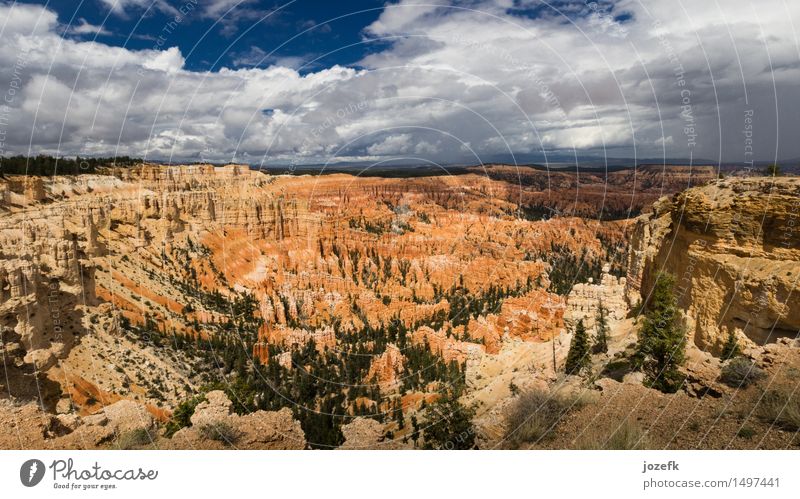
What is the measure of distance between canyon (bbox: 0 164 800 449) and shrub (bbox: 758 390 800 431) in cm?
23

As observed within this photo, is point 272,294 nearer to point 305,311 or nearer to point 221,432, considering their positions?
point 305,311

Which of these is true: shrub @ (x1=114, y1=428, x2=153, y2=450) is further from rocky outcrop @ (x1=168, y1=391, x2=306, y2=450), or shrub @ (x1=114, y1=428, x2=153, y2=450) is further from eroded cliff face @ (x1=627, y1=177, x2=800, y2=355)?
eroded cliff face @ (x1=627, y1=177, x2=800, y2=355)

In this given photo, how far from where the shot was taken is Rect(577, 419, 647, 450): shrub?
581 cm

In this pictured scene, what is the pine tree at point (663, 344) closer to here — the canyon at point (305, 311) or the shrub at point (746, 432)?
the canyon at point (305, 311)

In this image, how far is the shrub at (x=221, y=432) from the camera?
672 centimetres

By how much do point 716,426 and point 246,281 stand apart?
88.4 feet

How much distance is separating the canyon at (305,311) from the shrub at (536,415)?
324mm

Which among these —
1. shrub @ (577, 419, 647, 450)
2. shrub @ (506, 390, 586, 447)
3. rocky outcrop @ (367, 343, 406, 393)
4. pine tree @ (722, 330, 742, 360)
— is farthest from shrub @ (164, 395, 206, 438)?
pine tree @ (722, 330, 742, 360)

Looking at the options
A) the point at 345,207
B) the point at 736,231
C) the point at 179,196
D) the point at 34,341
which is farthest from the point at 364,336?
the point at 345,207

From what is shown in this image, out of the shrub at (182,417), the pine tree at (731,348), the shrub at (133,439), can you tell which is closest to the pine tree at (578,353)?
the pine tree at (731,348)

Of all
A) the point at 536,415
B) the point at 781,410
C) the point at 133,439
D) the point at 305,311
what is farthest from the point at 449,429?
the point at 305,311

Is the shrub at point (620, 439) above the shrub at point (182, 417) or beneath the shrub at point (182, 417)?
above

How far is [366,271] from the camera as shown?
3478 cm

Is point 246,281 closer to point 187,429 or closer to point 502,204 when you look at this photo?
point 187,429
